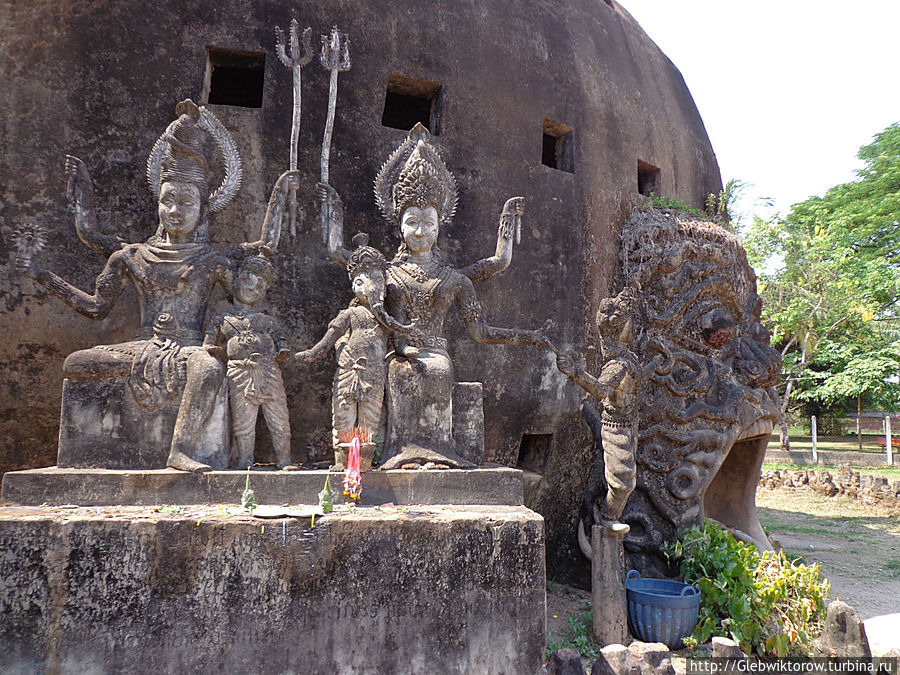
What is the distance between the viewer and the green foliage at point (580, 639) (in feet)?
16.9

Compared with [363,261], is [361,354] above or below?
below

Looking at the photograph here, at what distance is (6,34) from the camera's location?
5266 millimetres

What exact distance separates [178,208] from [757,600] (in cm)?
575

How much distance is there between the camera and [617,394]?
5531mm

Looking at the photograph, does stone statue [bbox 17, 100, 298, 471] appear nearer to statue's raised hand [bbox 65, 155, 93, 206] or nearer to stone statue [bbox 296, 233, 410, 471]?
statue's raised hand [bbox 65, 155, 93, 206]

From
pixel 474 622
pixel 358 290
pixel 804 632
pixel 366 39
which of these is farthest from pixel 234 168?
pixel 804 632

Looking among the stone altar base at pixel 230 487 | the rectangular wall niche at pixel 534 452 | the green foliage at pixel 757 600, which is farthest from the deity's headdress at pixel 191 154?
the green foliage at pixel 757 600

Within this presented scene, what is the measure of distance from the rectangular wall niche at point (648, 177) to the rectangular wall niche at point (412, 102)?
9.57 feet

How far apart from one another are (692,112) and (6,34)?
27.8 ft

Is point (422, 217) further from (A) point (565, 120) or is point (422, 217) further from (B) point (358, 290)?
(A) point (565, 120)

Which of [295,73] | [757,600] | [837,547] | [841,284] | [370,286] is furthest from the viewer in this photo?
[841,284]

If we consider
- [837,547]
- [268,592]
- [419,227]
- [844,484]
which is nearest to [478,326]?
[419,227]

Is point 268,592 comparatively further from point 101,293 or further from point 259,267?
point 101,293

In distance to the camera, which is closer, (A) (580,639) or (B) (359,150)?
(A) (580,639)
